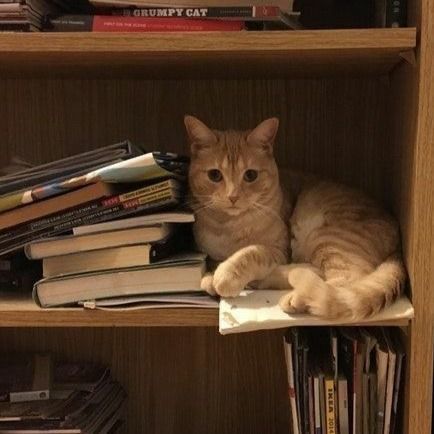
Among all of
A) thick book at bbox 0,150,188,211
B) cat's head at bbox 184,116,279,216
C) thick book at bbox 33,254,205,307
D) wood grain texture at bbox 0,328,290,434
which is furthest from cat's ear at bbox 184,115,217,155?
wood grain texture at bbox 0,328,290,434

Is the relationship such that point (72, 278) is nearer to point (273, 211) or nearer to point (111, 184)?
point (111, 184)

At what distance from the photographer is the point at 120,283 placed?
929 mm

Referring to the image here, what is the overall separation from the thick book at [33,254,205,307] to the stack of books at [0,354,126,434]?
0.25 m

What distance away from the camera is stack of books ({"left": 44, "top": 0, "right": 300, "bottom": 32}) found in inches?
36.3

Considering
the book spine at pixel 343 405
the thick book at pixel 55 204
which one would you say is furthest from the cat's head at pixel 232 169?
the book spine at pixel 343 405

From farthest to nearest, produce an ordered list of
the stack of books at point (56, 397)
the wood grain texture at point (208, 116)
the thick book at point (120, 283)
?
the wood grain texture at point (208, 116)
the stack of books at point (56, 397)
the thick book at point (120, 283)

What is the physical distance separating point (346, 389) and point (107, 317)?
351mm

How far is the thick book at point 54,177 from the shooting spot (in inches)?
36.0

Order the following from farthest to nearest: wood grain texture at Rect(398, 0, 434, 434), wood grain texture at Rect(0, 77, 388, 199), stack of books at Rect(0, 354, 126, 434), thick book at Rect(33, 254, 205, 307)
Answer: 1. wood grain texture at Rect(0, 77, 388, 199)
2. stack of books at Rect(0, 354, 126, 434)
3. thick book at Rect(33, 254, 205, 307)
4. wood grain texture at Rect(398, 0, 434, 434)

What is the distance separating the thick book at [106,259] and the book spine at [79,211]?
0.05 metres

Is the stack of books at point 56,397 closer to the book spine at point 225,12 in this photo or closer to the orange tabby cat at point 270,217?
the orange tabby cat at point 270,217

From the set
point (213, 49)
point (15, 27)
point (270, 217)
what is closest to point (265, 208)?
point (270, 217)

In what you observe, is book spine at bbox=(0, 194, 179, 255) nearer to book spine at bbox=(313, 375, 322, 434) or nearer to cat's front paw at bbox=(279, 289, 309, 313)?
cat's front paw at bbox=(279, 289, 309, 313)

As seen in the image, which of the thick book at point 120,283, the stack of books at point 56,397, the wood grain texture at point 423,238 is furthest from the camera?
the stack of books at point 56,397
